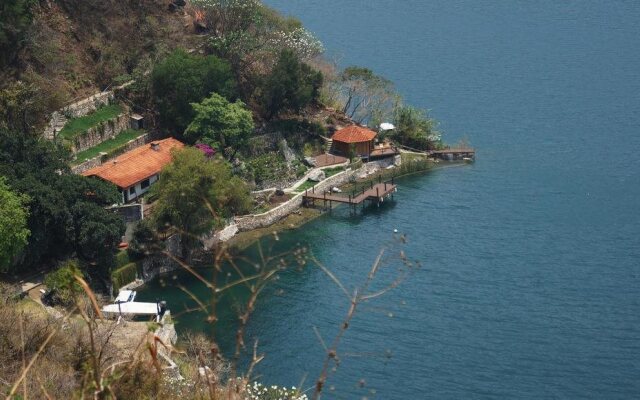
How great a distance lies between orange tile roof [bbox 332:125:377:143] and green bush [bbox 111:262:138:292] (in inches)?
971

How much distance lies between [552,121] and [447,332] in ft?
137

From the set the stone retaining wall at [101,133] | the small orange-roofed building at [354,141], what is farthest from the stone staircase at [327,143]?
the stone retaining wall at [101,133]

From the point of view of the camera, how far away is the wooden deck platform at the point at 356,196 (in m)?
67.1

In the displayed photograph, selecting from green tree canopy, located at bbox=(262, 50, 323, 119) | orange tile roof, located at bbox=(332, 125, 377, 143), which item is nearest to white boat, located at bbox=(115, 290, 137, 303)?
green tree canopy, located at bbox=(262, 50, 323, 119)

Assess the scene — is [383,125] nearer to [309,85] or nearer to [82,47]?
[309,85]

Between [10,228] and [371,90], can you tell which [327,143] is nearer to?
[371,90]

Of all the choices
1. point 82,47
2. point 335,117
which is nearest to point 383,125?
point 335,117

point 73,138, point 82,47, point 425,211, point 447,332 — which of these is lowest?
point 447,332

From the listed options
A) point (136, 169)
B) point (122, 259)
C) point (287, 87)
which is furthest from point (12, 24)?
point (287, 87)

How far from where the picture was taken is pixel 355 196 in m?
68.0

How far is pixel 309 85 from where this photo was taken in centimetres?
7450

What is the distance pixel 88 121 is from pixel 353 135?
66.4 feet

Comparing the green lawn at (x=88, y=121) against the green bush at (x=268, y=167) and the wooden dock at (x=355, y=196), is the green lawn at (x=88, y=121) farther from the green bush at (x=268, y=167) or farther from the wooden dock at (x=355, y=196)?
the wooden dock at (x=355, y=196)

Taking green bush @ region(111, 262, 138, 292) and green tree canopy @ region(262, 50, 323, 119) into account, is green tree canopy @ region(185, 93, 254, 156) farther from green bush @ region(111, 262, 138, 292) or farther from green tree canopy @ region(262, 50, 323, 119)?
green bush @ region(111, 262, 138, 292)
